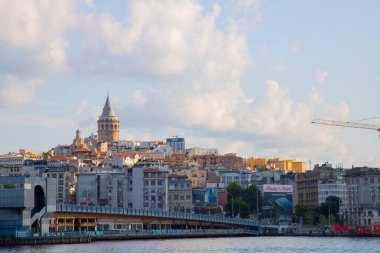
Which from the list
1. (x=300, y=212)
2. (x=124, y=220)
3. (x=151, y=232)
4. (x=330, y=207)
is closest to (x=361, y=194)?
(x=330, y=207)

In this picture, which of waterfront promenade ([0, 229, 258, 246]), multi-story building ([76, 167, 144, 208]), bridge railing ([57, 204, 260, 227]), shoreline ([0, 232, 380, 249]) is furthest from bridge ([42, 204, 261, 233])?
multi-story building ([76, 167, 144, 208])

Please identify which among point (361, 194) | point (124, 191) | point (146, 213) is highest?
point (124, 191)

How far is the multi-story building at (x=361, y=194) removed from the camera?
593 feet

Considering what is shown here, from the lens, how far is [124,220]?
6033 inches

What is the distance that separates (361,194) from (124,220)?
5107 centimetres

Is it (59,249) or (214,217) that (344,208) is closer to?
(214,217)

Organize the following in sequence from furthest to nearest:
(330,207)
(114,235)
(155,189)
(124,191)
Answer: (124,191) → (155,189) → (330,207) → (114,235)

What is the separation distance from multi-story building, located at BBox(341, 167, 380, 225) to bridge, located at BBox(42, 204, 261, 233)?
1889cm

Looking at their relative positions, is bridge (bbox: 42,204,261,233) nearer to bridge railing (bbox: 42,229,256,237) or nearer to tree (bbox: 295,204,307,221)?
bridge railing (bbox: 42,229,256,237)

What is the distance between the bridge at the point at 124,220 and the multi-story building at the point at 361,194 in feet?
62.0

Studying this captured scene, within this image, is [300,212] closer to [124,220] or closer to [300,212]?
[300,212]

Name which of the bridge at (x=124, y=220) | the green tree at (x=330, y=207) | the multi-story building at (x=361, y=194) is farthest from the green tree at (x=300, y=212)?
the bridge at (x=124, y=220)

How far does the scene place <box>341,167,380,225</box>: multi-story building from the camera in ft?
593

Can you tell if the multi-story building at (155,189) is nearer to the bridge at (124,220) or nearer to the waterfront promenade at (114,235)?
the bridge at (124,220)
